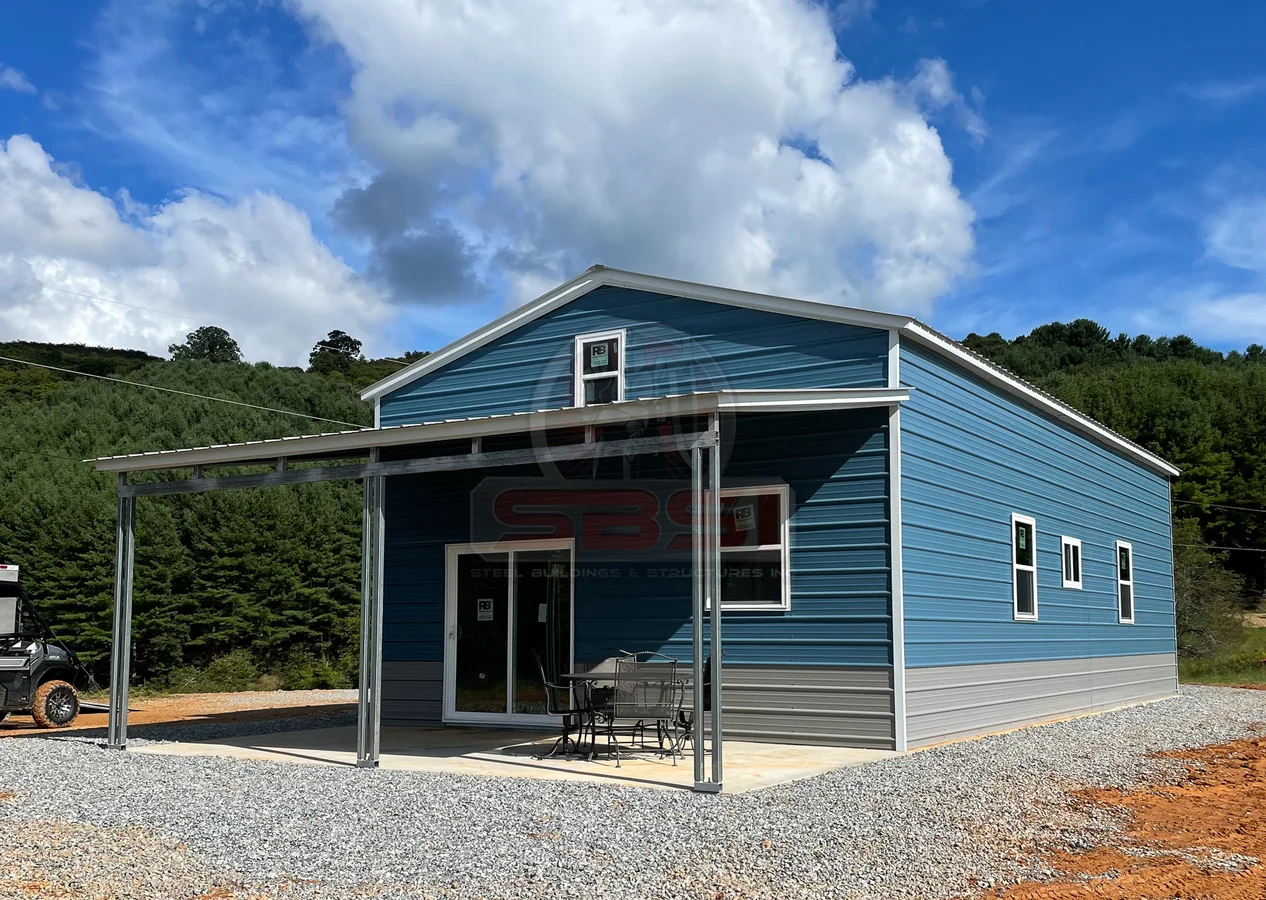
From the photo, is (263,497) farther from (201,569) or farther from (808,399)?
(808,399)

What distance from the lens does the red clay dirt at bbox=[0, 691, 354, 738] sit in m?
13.9

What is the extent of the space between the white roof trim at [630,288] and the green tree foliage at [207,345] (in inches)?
1691

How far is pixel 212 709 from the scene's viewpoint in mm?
16438

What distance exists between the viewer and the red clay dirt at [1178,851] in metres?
4.84

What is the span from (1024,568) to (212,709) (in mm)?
11495

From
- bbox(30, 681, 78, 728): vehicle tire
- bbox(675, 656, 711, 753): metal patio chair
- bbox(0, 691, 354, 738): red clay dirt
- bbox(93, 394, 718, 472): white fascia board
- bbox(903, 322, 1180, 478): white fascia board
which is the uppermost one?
bbox(903, 322, 1180, 478): white fascia board

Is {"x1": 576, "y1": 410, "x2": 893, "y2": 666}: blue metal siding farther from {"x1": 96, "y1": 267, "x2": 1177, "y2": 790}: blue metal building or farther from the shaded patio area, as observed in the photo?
the shaded patio area

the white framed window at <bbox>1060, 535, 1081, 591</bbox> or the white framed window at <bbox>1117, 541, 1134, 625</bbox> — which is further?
the white framed window at <bbox>1117, 541, 1134, 625</bbox>

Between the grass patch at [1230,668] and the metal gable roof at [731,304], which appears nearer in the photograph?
the metal gable roof at [731,304]

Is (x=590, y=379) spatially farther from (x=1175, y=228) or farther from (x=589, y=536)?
(x=1175, y=228)

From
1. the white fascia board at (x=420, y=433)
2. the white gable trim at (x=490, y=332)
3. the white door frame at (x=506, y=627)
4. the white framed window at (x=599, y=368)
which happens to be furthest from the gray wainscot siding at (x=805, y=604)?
the white gable trim at (x=490, y=332)

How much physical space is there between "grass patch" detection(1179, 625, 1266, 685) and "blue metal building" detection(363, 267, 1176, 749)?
860cm

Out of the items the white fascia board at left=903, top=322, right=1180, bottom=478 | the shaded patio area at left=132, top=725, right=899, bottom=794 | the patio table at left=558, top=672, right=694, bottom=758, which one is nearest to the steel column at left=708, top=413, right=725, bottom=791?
the shaded patio area at left=132, top=725, right=899, bottom=794

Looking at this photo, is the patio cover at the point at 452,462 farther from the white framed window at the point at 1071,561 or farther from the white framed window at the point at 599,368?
the white framed window at the point at 1071,561
